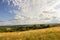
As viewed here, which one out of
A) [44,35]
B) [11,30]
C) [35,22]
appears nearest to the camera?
[44,35]

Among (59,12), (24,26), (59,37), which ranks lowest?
(59,37)

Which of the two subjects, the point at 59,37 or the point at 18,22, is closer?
the point at 59,37

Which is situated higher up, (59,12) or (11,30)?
(59,12)

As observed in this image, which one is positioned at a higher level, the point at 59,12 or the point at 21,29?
the point at 59,12

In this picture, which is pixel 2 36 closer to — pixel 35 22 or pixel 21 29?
pixel 21 29

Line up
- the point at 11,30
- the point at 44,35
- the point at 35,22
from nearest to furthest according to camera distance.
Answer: the point at 44,35
the point at 11,30
the point at 35,22

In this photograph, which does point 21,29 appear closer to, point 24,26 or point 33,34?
point 24,26

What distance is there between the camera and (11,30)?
5.04m

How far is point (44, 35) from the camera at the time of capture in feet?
15.0

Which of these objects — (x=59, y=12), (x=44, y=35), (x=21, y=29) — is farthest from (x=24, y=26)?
(x=59, y=12)

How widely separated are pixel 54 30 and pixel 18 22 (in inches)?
60.8

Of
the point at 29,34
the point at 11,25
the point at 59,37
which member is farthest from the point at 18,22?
the point at 59,37

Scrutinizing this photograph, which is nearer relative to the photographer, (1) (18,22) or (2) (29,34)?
(2) (29,34)

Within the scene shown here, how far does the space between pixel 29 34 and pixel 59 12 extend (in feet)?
6.24
